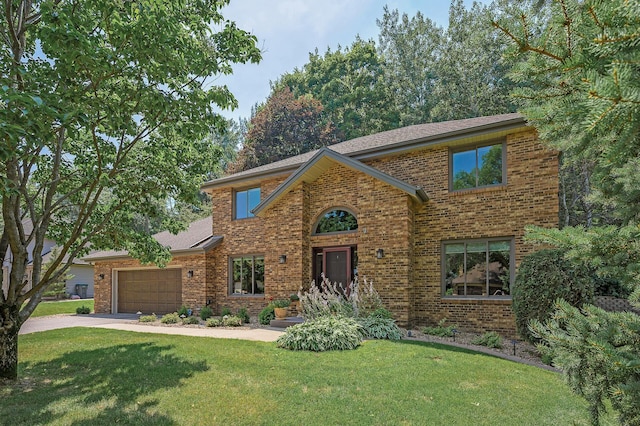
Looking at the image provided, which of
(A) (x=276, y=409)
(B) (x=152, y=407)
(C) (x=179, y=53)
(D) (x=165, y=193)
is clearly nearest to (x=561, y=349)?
(A) (x=276, y=409)

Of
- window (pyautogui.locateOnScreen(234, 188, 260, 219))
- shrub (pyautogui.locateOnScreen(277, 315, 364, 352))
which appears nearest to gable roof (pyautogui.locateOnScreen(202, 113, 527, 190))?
window (pyautogui.locateOnScreen(234, 188, 260, 219))

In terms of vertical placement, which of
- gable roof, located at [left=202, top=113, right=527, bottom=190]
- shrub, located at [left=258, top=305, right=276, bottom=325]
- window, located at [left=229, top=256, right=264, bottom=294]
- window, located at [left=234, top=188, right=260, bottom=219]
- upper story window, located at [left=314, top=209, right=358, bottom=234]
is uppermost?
gable roof, located at [left=202, top=113, right=527, bottom=190]

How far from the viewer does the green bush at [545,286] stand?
24.8ft

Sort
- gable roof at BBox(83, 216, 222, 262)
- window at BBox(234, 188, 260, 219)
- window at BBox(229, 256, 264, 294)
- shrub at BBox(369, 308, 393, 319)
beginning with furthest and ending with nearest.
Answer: window at BBox(234, 188, 260, 219)
gable roof at BBox(83, 216, 222, 262)
window at BBox(229, 256, 264, 294)
shrub at BBox(369, 308, 393, 319)

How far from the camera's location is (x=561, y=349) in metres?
2.44

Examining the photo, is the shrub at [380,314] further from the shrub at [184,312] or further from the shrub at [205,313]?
the shrub at [184,312]

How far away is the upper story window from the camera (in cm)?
1220

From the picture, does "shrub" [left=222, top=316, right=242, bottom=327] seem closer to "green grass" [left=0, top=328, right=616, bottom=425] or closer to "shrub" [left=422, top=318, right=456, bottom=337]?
"green grass" [left=0, top=328, right=616, bottom=425]

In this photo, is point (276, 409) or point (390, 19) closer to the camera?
point (276, 409)

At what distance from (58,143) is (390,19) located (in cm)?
3145

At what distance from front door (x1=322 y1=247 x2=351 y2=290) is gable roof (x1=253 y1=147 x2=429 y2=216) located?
251 centimetres

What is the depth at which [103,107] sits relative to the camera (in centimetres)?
537

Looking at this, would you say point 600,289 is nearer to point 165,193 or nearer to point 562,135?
point 562,135

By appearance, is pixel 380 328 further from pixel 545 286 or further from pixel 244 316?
pixel 244 316
